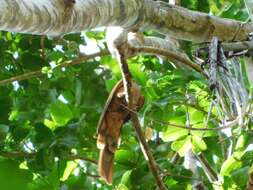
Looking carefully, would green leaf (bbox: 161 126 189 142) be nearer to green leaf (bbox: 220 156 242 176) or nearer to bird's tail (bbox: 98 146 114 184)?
green leaf (bbox: 220 156 242 176)

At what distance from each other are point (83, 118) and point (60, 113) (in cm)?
11

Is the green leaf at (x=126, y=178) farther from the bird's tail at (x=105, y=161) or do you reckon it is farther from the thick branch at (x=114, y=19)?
the thick branch at (x=114, y=19)

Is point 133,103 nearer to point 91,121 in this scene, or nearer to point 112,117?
point 112,117

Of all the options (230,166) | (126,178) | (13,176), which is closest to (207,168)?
(230,166)

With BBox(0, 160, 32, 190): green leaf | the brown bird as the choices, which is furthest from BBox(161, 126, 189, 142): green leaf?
BBox(0, 160, 32, 190): green leaf

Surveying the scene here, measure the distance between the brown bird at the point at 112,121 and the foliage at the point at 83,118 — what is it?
0.12m

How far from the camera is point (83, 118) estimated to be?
268 cm

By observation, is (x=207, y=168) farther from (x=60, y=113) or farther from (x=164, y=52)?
(x=164, y=52)

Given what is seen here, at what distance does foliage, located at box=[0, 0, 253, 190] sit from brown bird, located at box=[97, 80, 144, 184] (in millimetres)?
119

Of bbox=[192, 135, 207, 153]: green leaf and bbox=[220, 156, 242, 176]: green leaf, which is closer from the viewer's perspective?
bbox=[220, 156, 242, 176]: green leaf

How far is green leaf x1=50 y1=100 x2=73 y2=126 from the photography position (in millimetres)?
2658

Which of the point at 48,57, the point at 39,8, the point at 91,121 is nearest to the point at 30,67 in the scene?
the point at 48,57

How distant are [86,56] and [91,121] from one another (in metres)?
0.47

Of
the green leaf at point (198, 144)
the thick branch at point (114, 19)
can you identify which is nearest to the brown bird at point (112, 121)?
the thick branch at point (114, 19)
